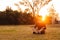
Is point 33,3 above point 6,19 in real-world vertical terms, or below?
above

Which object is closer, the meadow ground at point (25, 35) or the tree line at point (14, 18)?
the meadow ground at point (25, 35)

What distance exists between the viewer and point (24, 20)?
5297 cm

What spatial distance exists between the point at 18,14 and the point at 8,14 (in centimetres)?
255

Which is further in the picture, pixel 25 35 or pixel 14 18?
pixel 14 18

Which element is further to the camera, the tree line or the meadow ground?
the tree line

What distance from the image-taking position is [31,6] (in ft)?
185

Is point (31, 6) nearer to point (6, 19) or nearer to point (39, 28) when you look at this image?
point (6, 19)

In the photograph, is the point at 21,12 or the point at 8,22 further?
the point at 21,12

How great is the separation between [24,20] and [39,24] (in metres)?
36.8

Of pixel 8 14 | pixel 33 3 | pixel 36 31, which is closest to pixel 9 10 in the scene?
pixel 8 14

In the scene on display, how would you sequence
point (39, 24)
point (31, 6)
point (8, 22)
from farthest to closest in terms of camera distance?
point (31, 6)
point (8, 22)
point (39, 24)

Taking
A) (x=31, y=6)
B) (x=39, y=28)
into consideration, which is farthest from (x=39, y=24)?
(x=31, y=6)

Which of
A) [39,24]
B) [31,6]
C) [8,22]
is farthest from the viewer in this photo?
[31,6]

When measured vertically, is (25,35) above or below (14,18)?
above
